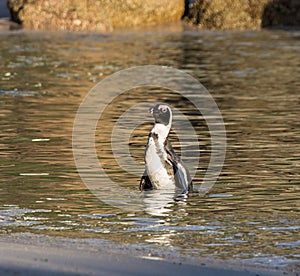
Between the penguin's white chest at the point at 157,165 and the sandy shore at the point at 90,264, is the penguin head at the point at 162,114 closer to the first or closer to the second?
the penguin's white chest at the point at 157,165

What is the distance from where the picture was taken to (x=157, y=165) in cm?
1036

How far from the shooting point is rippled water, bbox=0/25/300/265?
8430mm

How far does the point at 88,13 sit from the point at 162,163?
2005 cm

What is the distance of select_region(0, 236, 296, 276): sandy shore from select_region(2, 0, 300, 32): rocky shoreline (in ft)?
75.2

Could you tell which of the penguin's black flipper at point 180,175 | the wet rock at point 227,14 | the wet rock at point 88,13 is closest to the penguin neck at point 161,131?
the penguin's black flipper at point 180,175

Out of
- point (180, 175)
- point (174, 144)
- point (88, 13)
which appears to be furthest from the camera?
point (88, 13)

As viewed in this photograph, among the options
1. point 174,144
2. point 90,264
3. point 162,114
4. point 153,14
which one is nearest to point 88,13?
point 153,14

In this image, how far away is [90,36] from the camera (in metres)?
28.6

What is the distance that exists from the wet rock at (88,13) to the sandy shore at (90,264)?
22817 millimetres

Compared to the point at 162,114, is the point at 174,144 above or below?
below

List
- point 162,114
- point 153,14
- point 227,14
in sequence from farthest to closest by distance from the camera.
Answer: point 153,14 < point 227,14 < point 162,114

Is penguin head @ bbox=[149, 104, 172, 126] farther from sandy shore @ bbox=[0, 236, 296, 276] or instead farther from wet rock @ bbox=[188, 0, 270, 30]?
wet rock @ bbox=[188, 0, 270, 30]

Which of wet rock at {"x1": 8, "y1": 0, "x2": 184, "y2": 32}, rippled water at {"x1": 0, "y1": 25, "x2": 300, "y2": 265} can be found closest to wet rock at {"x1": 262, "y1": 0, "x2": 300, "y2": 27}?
wet rock at {"x1": 8, "y1": 0, "x2": 184, "y2": 32}

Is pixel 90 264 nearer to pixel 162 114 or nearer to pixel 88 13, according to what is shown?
pixel 162 114
